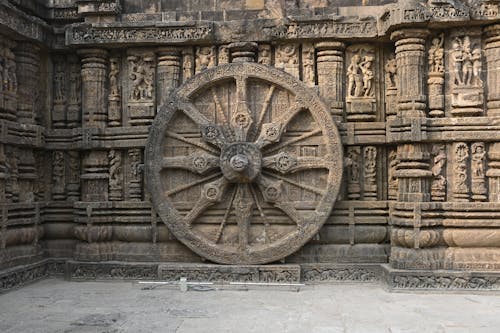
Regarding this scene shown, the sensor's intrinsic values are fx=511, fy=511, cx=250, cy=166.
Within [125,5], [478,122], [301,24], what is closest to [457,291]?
[478,122]

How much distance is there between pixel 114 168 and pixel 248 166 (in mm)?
2629

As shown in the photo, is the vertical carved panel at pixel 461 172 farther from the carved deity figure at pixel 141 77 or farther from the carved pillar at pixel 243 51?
the carved deity figure at pixel 141 77

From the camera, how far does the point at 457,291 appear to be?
8.23m

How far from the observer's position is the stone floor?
6.42 m

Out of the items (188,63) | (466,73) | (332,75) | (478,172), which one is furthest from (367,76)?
(188,63)

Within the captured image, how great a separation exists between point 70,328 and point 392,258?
17.1 ft

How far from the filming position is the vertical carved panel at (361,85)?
30.4 feet

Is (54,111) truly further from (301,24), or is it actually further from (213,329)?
(213,329)

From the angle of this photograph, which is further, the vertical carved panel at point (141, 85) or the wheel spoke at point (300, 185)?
the vertical carved panel at point (141, 85)

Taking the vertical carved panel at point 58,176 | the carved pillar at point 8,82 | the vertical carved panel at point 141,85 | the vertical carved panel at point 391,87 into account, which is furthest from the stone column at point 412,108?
the carved pillar at point 8,82

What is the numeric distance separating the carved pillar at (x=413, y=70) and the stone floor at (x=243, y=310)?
3.12 metres

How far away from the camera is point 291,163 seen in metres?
8.97

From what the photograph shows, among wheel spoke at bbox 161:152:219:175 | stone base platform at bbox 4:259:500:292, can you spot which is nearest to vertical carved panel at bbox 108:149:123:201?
wheel spoke at bbox 161:152:219:175

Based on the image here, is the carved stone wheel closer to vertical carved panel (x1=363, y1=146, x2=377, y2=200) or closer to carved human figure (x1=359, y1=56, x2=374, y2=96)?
vertical carved panel (x1=363, y1=146, x2=377, y2=200)
